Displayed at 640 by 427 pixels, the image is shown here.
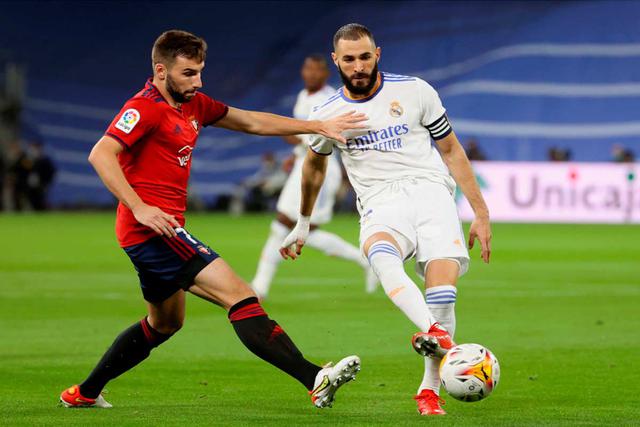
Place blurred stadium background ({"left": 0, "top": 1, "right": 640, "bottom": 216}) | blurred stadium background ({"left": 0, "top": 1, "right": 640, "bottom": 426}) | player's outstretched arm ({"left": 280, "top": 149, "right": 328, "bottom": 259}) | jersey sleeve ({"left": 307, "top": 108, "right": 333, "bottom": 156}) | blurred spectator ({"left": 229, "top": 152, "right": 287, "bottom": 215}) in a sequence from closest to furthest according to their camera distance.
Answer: jersey sleeve ({"left": 307, "top": 108, "right": 333, "bottom": 156}) → player's outstretched arm ({"left": 280, "top": 149, "right": 328, "bottom": 259}) → blurred stadium background ({"left": 0, "top": 1, "right": 640, "bottom": 426}) → blurred spectator ({"left": 229, "top": 152, "right": 287, "bottom": 215}) → blurred stadium background ({"left": 0, "top": 1, "right": 640, "bottom": 216})

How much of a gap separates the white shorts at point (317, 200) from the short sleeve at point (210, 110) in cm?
651

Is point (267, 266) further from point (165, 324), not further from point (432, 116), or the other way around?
point (165, 324)

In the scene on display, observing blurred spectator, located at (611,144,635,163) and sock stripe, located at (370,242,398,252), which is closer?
sock stripe, located at (370,242,398,252)

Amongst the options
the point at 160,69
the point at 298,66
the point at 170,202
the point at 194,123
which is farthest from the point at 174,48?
the point at 298,66

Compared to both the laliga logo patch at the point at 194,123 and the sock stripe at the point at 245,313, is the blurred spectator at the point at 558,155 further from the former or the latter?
the sock stripe at the point at 245,313

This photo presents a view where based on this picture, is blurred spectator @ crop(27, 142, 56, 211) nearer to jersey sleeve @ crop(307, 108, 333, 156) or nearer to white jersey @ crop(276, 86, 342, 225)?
white jersey @ crop(276, 86, 342, 225)

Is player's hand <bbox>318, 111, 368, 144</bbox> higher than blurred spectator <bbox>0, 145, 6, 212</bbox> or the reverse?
the reverse

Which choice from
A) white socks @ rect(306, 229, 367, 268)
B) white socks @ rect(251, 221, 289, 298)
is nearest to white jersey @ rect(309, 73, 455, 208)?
white socks @ rect(251, 221, 289, 298)

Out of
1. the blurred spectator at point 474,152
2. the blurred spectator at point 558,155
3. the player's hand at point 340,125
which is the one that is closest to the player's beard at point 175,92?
the player's hand at point 340,125

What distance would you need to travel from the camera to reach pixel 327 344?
35.0 ft

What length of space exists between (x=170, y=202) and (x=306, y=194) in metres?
1.25

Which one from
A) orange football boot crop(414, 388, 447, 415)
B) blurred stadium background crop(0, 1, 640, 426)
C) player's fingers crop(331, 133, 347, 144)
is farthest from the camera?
blurred stadium background crop(0, 1, 640, 426)

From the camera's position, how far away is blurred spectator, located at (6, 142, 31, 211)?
38562 millimetres

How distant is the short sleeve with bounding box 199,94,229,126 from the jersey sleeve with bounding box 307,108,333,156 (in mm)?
616
